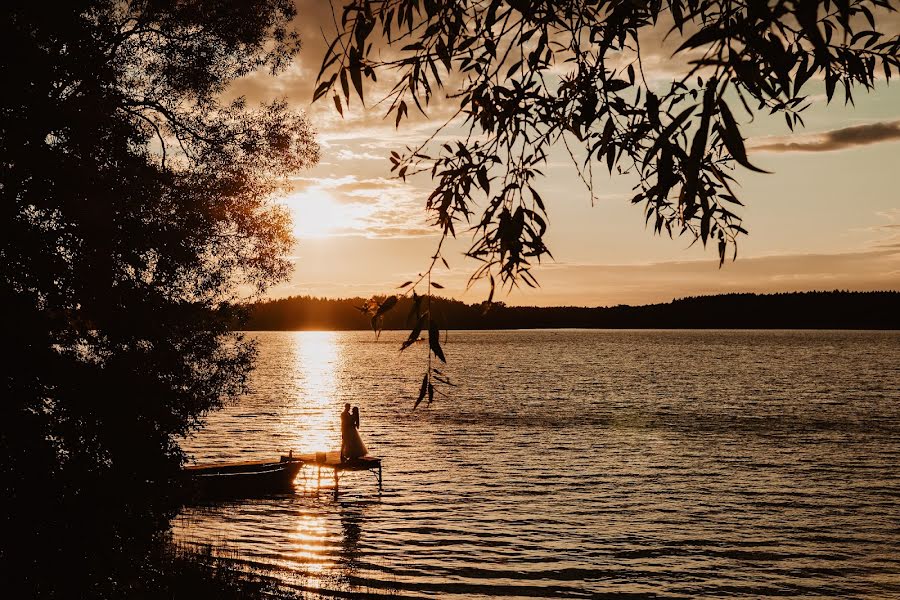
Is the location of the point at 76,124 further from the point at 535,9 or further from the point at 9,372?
the point at 535,9

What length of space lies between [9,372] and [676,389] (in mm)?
89506

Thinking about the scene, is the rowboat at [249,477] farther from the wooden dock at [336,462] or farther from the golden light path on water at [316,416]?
the golden light path on water at [316,416]

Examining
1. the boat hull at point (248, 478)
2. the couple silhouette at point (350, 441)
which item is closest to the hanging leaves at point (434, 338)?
the couple silhouette at point (350, 441)

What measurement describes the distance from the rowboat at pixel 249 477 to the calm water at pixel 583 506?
2.60 feet

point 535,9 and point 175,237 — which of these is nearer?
point 535,9

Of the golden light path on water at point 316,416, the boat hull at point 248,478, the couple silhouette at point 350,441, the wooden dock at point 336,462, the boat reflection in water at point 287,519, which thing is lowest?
the golden light path on water at point 316,416

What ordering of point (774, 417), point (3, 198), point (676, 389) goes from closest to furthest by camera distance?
1. point (3, 198)
2. point (774, 417)
3. point (676, 389)

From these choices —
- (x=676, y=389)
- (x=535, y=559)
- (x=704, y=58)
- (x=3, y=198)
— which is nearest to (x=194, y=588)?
(x=3, y=198)

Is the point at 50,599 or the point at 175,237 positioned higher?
the point at 175,237

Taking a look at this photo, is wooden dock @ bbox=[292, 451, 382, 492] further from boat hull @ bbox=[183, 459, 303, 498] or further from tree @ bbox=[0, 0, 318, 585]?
tree @ bbox=[0, 0, 318, 585]

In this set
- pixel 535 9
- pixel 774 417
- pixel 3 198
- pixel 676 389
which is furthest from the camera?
pixel 676 389

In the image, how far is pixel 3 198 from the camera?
11.4 m

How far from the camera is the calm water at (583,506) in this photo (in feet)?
67.4

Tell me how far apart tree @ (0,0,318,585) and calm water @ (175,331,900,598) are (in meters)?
7.55
